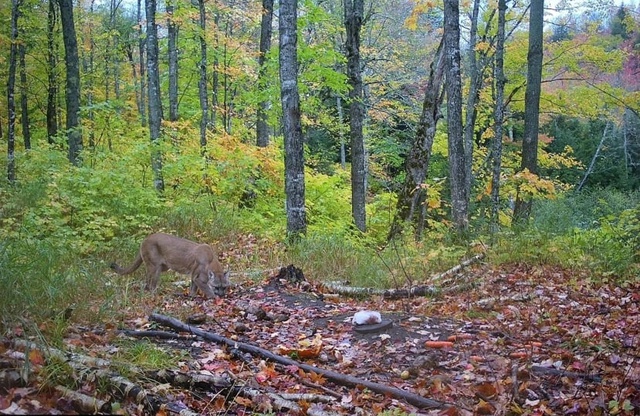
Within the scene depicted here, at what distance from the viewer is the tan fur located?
8.40 metres

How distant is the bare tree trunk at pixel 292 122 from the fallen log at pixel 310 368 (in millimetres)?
5294

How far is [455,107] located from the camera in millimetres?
12023

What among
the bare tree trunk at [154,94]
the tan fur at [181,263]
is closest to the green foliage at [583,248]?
the tan fur at [181,263]

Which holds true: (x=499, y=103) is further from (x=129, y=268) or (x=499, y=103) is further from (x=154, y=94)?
(x=129, y=268)

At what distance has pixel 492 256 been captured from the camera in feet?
31.2

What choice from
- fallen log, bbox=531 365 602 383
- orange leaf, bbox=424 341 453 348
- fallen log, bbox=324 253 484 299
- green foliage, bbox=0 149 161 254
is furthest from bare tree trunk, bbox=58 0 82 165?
fallen log, bbox=531 365 602 383

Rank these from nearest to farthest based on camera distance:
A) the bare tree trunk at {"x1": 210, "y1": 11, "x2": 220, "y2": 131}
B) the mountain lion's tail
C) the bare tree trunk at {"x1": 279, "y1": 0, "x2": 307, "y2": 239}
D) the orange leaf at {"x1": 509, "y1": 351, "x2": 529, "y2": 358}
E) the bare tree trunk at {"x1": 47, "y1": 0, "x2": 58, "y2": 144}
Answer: the orange leaf at {"x1": 509, "y1": 351, "x2": 529, "y2": 358} → the mountain lion's tail → the bare tree trunk at {"x1": 279, "y1": 0, "x2": 307, "y2": 239} → the bare tree trunk at {"x1": 210, "y1": 11, "x2": 220, "y2": 131} → the bare tree trunk at {"x1": 47, "y1": 0, "x2": 58, "y2": 144}

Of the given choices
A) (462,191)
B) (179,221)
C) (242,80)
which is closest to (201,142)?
(242,80)

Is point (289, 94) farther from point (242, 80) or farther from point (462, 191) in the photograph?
point (242, 80)

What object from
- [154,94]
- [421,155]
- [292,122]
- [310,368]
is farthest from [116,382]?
[154,94]

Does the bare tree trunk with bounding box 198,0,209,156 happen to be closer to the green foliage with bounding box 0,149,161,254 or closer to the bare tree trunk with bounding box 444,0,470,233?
the green foliage with bounding box 0,149,161,254

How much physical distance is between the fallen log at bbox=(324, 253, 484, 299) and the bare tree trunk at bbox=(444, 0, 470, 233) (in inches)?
91.0

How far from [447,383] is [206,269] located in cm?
471

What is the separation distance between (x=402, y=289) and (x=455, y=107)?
5.32m
